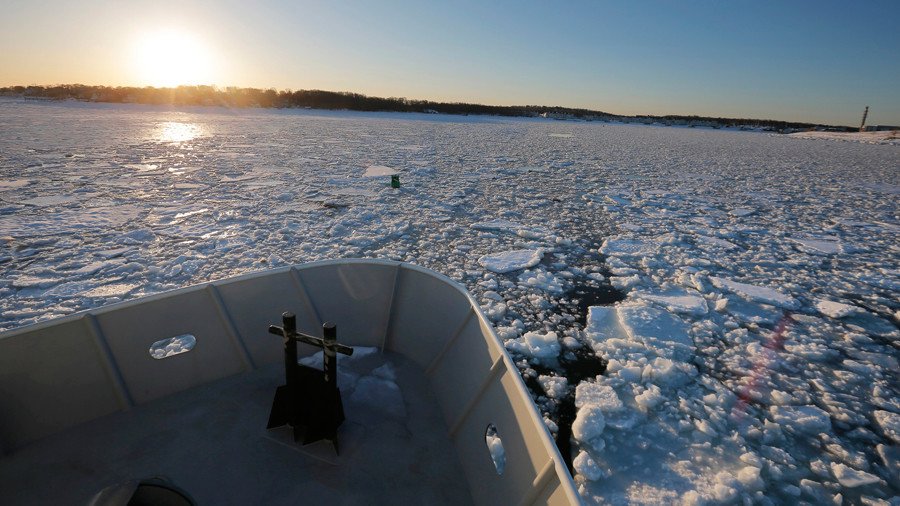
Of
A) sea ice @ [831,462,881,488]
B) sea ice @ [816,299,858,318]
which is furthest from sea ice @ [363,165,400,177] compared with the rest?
sea ice @ [831,462,881,488]

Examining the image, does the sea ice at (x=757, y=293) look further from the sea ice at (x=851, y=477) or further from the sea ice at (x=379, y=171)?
the sea ice at (x=379, y=171)

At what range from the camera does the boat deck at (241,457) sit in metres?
1.60

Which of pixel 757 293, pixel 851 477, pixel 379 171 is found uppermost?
pixel 379 171

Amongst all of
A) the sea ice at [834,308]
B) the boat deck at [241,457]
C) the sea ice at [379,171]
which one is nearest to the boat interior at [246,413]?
the boat deck at [241,457]

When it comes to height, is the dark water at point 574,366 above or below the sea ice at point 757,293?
below

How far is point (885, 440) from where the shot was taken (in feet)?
6.94

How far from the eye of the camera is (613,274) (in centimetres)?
408

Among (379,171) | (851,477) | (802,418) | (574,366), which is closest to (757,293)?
(802,418)

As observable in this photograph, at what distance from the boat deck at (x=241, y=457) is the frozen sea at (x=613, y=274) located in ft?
2.40

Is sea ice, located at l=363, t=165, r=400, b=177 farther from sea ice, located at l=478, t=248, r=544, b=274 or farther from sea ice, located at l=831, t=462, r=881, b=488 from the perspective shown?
sea ice, located at l=831, t=462, r=881, b=488

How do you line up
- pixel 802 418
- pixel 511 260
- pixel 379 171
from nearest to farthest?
1. pixel 802 418
2. pixel 511 260
3. pixel 379 171

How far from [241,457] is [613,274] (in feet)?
11.5

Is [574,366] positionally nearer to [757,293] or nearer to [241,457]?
[241,457]

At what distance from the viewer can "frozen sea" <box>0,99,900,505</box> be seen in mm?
2029
